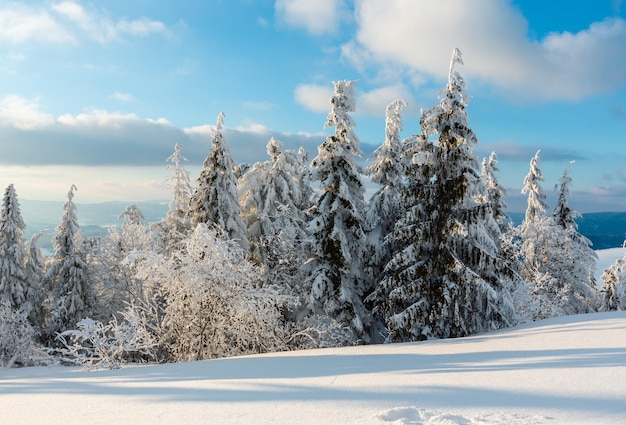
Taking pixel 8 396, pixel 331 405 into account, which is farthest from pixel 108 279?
pixel 331 405

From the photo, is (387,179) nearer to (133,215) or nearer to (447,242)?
(447,242)

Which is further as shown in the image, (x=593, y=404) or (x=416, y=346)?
(x=416, y=346)

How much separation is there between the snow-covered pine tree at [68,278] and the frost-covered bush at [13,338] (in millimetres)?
1873

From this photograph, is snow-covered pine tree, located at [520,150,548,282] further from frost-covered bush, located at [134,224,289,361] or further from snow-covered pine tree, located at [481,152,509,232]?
frost-covered bush, located at [134,224,289,361]

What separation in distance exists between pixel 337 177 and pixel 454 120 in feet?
19.6

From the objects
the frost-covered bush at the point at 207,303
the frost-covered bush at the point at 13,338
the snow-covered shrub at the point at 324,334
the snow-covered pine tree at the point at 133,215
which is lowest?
the frost-covered bush at the point at 13,338

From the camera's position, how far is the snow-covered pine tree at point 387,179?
22.7 meters

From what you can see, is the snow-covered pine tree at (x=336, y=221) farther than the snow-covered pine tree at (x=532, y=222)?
No

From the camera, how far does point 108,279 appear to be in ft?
94.3

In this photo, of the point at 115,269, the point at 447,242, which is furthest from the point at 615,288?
the point at 115,269

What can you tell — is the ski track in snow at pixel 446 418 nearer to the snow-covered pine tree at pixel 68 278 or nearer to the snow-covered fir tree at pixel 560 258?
the snow-covered fir tree at pixel 560 258

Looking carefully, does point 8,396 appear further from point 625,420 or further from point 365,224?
point 365,224

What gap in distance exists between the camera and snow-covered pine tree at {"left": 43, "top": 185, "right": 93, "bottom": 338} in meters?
30.1

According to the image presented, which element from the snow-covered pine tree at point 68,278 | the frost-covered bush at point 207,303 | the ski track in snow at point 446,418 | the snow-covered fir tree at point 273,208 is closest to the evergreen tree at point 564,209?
the snow-covered fir tree at point 273,208
